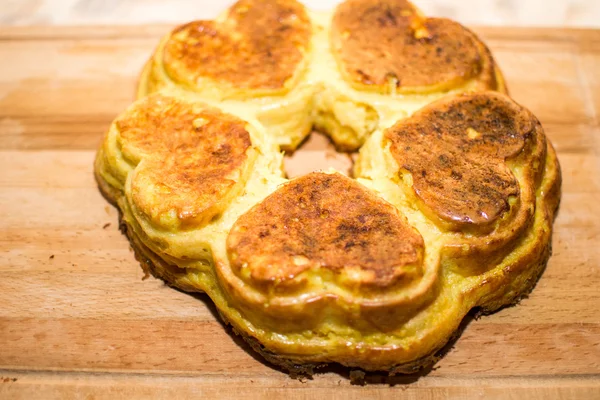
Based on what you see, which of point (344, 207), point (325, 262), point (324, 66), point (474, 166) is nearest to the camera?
point (325, 262)

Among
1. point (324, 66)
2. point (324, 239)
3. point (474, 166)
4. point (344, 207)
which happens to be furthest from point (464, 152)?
point (324, 66)

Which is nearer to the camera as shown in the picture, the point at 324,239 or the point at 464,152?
Answer: the point at 324,239

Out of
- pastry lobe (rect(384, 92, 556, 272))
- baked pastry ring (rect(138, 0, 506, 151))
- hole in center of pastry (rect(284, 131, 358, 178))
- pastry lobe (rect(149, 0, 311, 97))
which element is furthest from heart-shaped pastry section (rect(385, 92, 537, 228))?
pastry lobe (rect(149, 0, 311, 97))

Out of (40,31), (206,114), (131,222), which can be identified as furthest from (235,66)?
(40,31)

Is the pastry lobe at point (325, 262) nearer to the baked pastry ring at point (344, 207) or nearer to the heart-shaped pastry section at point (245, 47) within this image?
the baked pastry ring at point (344, 207)

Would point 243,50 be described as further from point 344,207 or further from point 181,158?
point 344,207

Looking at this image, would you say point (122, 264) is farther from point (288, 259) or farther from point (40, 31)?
point (40, 31)
